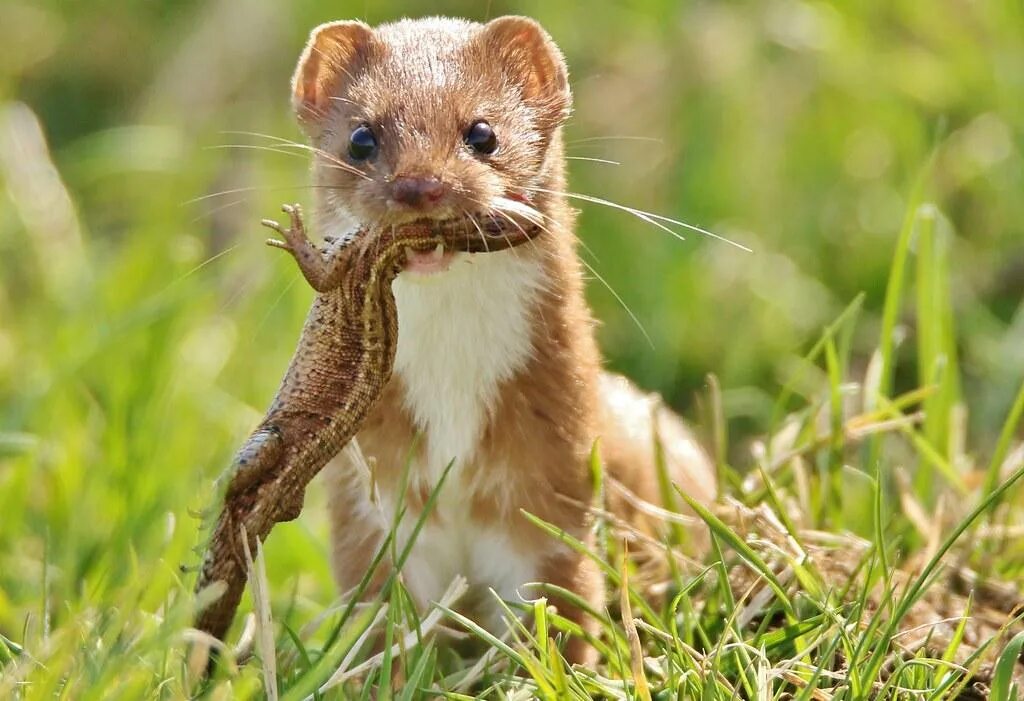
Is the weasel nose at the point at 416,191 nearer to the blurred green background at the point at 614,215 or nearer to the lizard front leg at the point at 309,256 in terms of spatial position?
the lizard front leg at the point at 309,256

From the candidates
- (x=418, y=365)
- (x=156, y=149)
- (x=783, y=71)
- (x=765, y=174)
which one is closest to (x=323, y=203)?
(x=418, y=365)

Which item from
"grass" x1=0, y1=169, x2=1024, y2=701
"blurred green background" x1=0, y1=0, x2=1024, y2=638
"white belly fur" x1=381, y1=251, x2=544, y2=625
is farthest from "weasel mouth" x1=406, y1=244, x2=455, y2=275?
"blurred green background" x1=0, y1=0, x2=1024, y2=638

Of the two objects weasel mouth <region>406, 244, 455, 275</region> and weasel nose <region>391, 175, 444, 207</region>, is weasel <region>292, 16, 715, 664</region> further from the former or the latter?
weasel nose <region>391, 175, 444, 207</region>

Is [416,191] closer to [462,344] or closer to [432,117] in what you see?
[432,117]

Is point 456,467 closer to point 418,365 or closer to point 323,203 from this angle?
point 418,365

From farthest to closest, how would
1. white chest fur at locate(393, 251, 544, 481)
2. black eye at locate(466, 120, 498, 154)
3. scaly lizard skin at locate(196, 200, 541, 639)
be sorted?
white chest fur at locate(393, 251, 544, 481) < black eye at locate(466, 120, 498, 154) < scaly lizard skin at locate(196, 200, 541, 639)

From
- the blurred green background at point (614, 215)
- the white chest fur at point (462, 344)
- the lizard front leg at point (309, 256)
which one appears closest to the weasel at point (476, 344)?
the white chest fur at point (462, 344)

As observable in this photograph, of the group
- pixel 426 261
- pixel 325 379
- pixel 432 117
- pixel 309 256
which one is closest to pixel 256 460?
pixel 325 379
